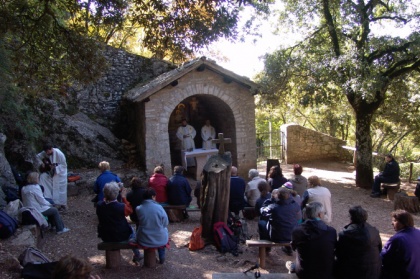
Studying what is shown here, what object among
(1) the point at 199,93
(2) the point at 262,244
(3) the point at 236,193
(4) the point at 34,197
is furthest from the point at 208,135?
(2) the point at 262,244

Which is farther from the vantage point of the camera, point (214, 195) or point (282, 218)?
point (214, 195)

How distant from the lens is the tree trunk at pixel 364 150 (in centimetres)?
1139

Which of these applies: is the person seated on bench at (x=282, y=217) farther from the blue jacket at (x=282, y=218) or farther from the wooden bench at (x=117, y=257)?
the wooden bench at (x=117, y=257)

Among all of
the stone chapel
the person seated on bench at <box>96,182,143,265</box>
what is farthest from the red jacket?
the stone chapel

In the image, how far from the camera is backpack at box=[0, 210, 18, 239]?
5521 mm

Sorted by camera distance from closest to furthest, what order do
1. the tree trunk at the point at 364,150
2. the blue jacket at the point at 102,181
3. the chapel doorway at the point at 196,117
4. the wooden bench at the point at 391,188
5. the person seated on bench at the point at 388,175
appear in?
the blue jacket at the point at 102,181, the person seated on bench at the point at 388,175, the wooden bench at the point at 391,188, the tree trunk at the point at 364,150, the chapel doorway at the point at 196,117

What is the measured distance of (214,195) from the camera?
6.29m

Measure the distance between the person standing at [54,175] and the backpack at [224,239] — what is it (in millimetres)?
4104

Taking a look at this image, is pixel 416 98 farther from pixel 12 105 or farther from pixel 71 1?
pixel 12 105

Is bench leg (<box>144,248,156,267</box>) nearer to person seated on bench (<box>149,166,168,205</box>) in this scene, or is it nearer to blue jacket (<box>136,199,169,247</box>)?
blue jacket (<box>136,199,169,247</box>)

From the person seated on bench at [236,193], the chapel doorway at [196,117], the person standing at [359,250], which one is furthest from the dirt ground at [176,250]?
the chapel doorway at [196,117]

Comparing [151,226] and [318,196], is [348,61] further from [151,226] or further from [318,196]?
[151,226]

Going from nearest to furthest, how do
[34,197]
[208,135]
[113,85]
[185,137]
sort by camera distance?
[34,197]
[185,137]
[208,135]
[113,85]

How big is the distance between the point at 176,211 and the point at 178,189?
1.78 feet
